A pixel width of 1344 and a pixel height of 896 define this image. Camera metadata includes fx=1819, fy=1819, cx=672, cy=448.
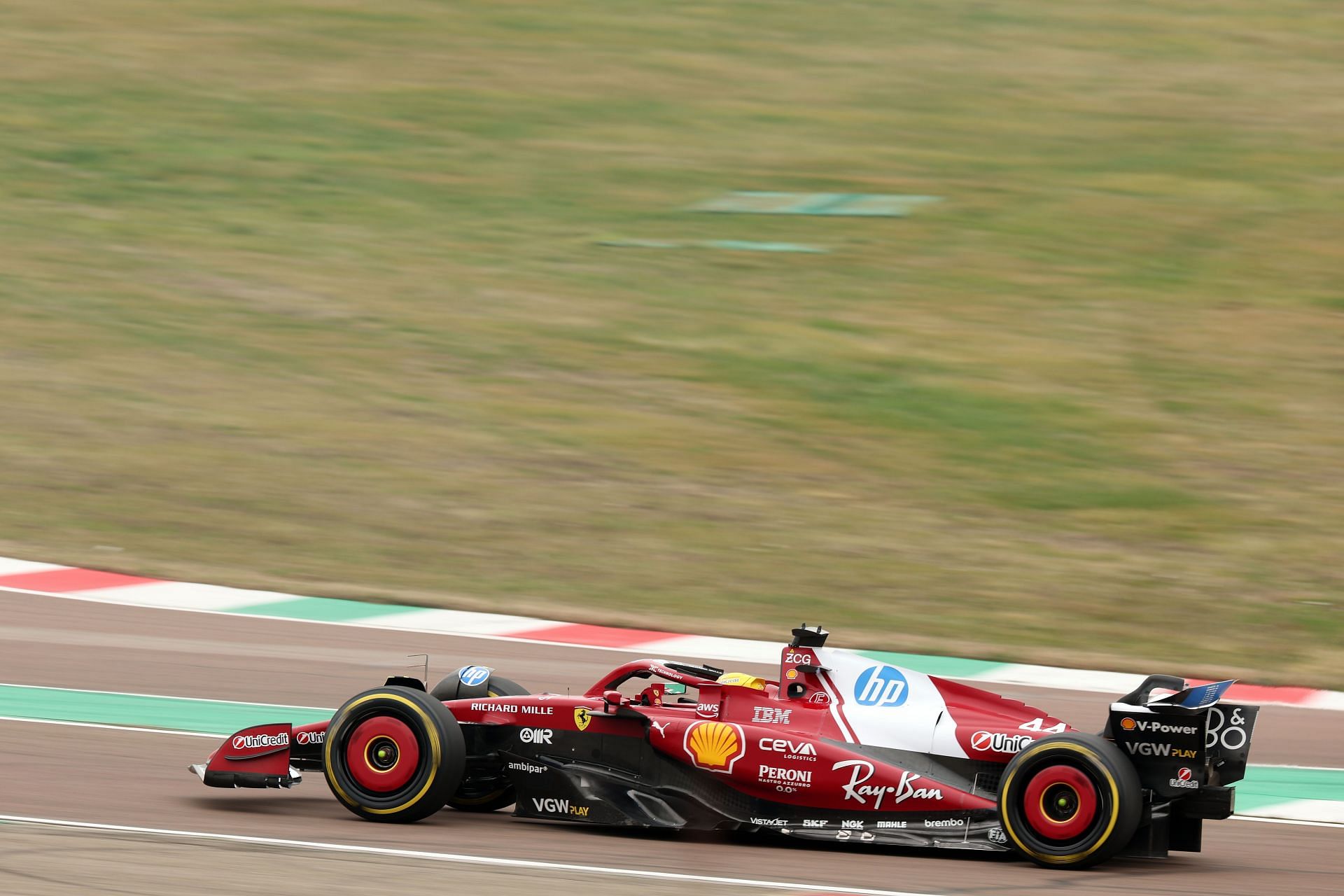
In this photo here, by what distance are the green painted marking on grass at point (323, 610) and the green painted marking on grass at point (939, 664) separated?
305 centimetres

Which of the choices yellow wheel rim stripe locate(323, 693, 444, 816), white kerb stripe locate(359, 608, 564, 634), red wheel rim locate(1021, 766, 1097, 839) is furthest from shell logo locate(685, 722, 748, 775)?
white kerb stripe locate(359, 608, 564, 634)

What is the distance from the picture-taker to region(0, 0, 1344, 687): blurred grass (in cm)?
1291

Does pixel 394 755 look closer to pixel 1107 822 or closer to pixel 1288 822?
pixel 1107 822

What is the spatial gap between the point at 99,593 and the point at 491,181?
11.6 metres

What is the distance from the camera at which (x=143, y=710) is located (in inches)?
365

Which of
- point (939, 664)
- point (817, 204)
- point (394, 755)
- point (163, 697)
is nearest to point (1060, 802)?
point (394, 755)

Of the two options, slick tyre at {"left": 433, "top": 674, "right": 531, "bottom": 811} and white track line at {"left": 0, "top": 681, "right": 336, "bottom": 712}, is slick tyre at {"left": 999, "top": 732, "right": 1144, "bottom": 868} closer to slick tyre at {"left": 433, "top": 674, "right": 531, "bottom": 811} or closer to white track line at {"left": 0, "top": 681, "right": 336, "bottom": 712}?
slick tyre at {"left": 433, "top": 674, "right": 531, "bottom": 811}

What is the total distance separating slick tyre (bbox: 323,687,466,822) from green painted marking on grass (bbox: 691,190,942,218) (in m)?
14.9

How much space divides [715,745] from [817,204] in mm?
15218

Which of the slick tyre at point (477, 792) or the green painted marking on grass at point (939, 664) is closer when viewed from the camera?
the slick tyre at point (477, 792)

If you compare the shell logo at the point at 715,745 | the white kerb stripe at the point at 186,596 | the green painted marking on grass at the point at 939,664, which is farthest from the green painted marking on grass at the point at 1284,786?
the white kerb stripe at the point at 186,596

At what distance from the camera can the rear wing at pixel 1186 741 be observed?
252 inches

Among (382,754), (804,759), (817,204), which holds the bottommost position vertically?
(382,754)

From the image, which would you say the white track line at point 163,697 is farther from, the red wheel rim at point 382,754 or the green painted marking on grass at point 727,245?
the green painted marking on grass at point 727,245
